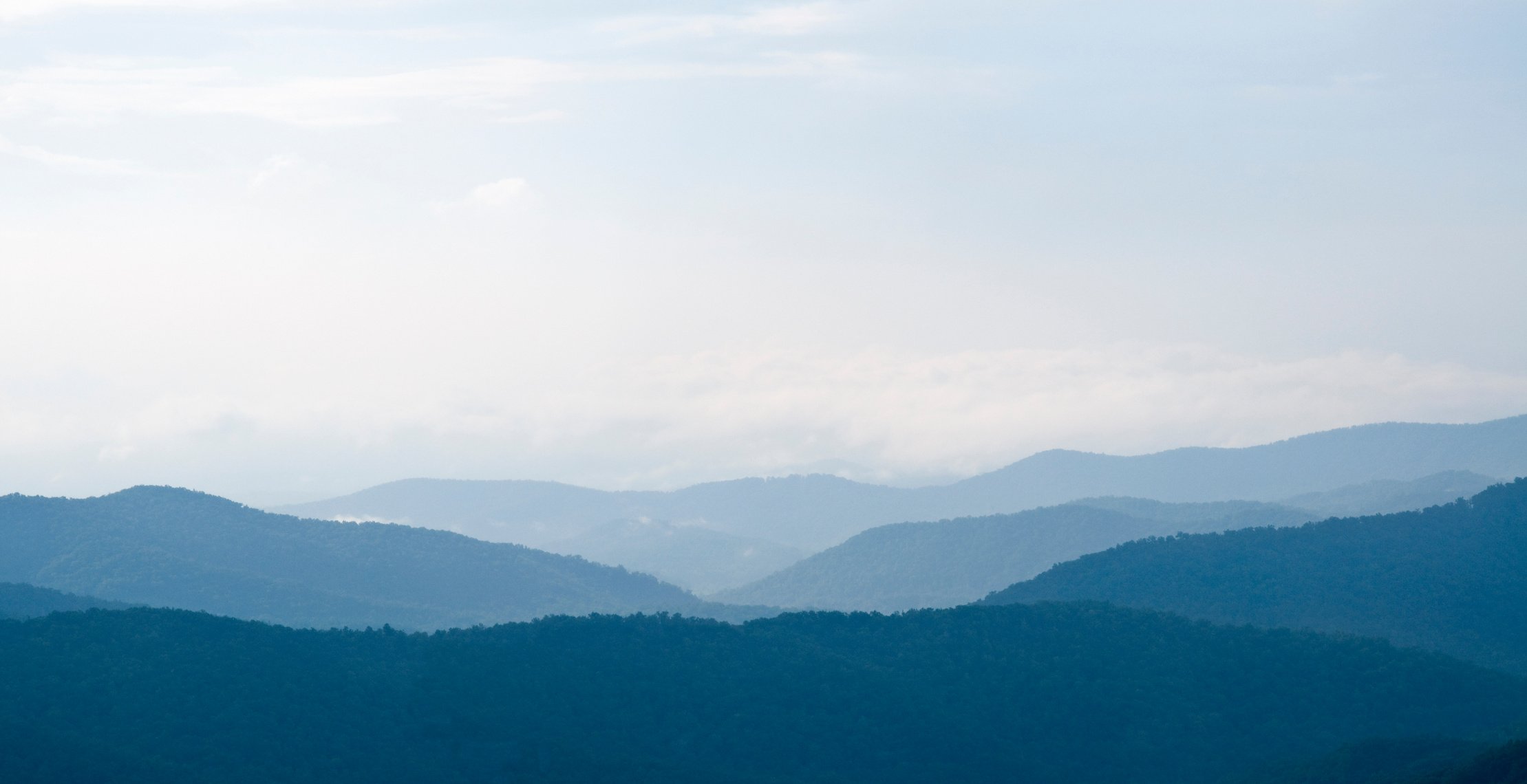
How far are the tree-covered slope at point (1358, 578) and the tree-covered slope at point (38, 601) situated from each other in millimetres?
90468

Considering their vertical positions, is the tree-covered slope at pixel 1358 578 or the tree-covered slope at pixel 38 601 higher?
the tree-covered slope at pixel 38 601

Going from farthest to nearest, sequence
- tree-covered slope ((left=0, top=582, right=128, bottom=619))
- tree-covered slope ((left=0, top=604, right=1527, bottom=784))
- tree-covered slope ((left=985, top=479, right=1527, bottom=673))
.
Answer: tree-covered slope ((left=985, top=479, right=1527, bottom=673)) → tree-covered slope ((left=0, top=582, right=128, bottom=619)) → tree-covered slope ((left=0, top=604, right=1527, bottom=784))

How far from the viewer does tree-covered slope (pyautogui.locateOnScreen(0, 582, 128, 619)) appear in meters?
134

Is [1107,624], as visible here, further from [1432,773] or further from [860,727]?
[1432,773]

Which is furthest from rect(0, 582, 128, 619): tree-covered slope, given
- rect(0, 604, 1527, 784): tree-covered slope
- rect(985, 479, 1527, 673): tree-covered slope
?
rect(985, 479, 1527, 673): tree-covered slope

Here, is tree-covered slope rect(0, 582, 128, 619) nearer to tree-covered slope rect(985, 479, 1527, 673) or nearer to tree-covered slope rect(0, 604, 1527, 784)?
tree-covered slope rect(0, 604, 1527, 784)

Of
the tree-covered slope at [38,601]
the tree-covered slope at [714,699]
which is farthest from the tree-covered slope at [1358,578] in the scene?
the tree-covered slope at [38,601]

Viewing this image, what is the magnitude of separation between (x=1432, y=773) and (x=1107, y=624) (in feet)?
177

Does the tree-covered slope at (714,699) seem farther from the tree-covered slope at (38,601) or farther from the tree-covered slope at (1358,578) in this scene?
the tree-covered slope at (38,601)

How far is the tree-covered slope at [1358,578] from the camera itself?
14950 cm

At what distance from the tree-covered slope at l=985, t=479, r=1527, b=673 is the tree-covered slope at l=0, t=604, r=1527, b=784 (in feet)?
88.0

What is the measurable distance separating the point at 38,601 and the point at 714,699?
6925cm

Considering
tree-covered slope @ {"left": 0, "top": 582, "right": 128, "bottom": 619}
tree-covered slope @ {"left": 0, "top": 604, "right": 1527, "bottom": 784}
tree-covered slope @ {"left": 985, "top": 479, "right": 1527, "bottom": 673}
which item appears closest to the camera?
tree-covered slope @ {"left": 0, "top": 604, "right": 1527, "bottom": 784}

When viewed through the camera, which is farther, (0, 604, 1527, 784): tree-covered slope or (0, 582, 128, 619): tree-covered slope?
(0, 582, 128, 619): tree-covered slope
